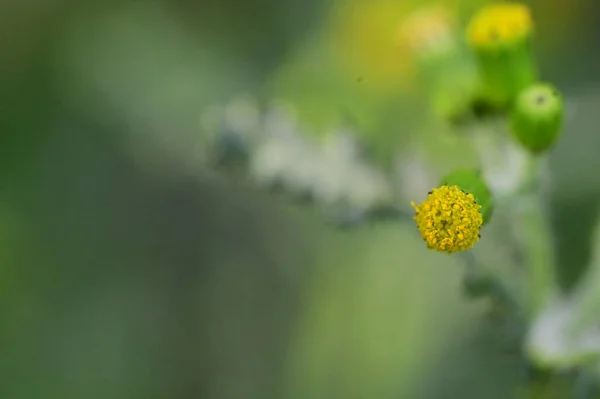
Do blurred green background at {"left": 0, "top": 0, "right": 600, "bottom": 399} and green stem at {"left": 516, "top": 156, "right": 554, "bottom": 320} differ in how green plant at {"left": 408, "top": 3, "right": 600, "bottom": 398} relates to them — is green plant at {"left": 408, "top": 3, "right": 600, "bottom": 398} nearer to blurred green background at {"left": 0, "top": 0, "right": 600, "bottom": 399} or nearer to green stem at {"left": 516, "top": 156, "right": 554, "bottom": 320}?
green stem at {"left": 516, "top": 156, "right": 554, "bottom": 320}

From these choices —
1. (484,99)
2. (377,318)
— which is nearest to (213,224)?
(377,318)

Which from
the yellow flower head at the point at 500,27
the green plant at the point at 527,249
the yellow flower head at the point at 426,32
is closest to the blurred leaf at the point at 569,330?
the green plant at the point at 527,249

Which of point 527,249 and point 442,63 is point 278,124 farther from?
point 527,249

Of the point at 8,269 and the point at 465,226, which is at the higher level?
the point at 8,269

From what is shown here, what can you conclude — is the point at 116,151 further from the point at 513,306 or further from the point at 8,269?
the point at 513,306

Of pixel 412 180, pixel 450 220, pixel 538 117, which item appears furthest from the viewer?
pixel 412 180

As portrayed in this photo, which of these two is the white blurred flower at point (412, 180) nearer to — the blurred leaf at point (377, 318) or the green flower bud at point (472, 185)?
the green flower bud at point (472, 185)

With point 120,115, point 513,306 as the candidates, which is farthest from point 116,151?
point 513,306
